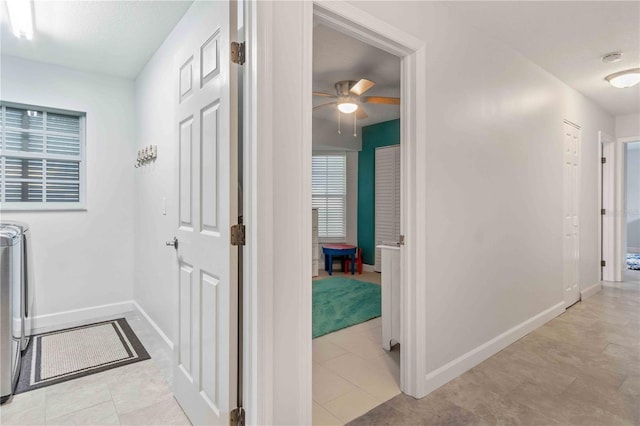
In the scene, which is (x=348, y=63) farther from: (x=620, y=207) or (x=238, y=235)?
(x=620, y=207)

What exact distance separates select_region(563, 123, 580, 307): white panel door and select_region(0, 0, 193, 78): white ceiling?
407 cm

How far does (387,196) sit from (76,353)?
4524 mm

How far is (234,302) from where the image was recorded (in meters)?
1.47

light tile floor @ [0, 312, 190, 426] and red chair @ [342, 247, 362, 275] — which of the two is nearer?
light tile floor @ [0, 312, 190, 426]

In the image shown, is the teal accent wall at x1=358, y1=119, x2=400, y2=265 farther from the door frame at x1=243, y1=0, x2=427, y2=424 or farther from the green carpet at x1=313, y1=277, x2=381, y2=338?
the door frame at x1=243, y1=0, x2=427, y2=424

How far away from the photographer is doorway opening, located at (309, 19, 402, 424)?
2312mm

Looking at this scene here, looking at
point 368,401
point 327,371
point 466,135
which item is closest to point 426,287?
point 368,401

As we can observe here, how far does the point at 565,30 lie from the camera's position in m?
2.62

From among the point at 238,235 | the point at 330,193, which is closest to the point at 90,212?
the point at 238,235

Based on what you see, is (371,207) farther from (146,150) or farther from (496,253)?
(146,150)

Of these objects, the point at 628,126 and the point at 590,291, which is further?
the point at 628,126

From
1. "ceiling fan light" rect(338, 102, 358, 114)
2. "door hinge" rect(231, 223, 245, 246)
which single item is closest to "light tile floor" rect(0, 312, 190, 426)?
"door hinge" rect(231, 223, 245, 246)

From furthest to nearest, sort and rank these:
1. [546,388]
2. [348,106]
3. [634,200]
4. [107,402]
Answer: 1. [634,200]
2. [348,106]
3. [546,388]
4. [107,402]

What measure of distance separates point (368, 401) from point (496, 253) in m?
1.57
